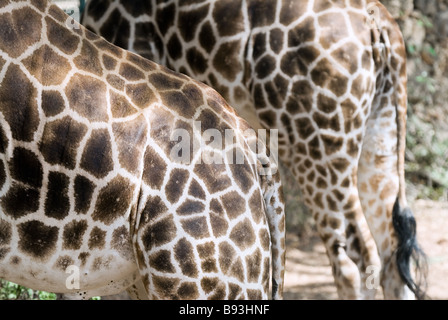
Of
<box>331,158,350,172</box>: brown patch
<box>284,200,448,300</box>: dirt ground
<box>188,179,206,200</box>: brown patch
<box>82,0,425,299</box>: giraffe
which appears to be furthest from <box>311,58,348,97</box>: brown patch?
<box>284,200,448,300</box>: dirt ground

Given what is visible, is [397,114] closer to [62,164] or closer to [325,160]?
[325,160]

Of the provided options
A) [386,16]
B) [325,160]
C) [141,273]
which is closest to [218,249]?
[141,273]

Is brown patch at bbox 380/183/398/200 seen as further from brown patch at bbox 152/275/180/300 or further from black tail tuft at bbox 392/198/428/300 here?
brown patch at bbox 152/275/180/300

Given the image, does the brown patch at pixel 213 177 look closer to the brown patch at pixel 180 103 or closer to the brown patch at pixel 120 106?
the brown patch at pixel 180 103

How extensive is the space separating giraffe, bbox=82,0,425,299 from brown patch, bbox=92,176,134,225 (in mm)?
1639

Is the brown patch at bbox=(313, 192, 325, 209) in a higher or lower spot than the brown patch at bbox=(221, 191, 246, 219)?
lower

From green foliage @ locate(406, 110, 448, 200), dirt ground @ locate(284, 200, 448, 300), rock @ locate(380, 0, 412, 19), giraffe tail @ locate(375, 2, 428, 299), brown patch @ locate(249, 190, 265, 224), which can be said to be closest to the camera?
brown patch @ locate(249, 190, 265, 224)

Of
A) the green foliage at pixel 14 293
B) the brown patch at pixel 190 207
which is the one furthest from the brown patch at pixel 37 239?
the green foliage at pixel 14 293

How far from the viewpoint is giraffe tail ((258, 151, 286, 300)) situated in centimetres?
266

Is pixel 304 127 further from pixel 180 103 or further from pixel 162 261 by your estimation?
pixel 162 261

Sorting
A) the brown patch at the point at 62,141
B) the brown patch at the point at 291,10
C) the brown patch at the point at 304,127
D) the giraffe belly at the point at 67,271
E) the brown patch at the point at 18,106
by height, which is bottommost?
the giraffe belly at the point at 67,271

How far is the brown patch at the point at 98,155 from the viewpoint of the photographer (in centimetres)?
230

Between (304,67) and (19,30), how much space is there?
6.03 ft

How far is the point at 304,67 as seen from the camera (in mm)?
3707
